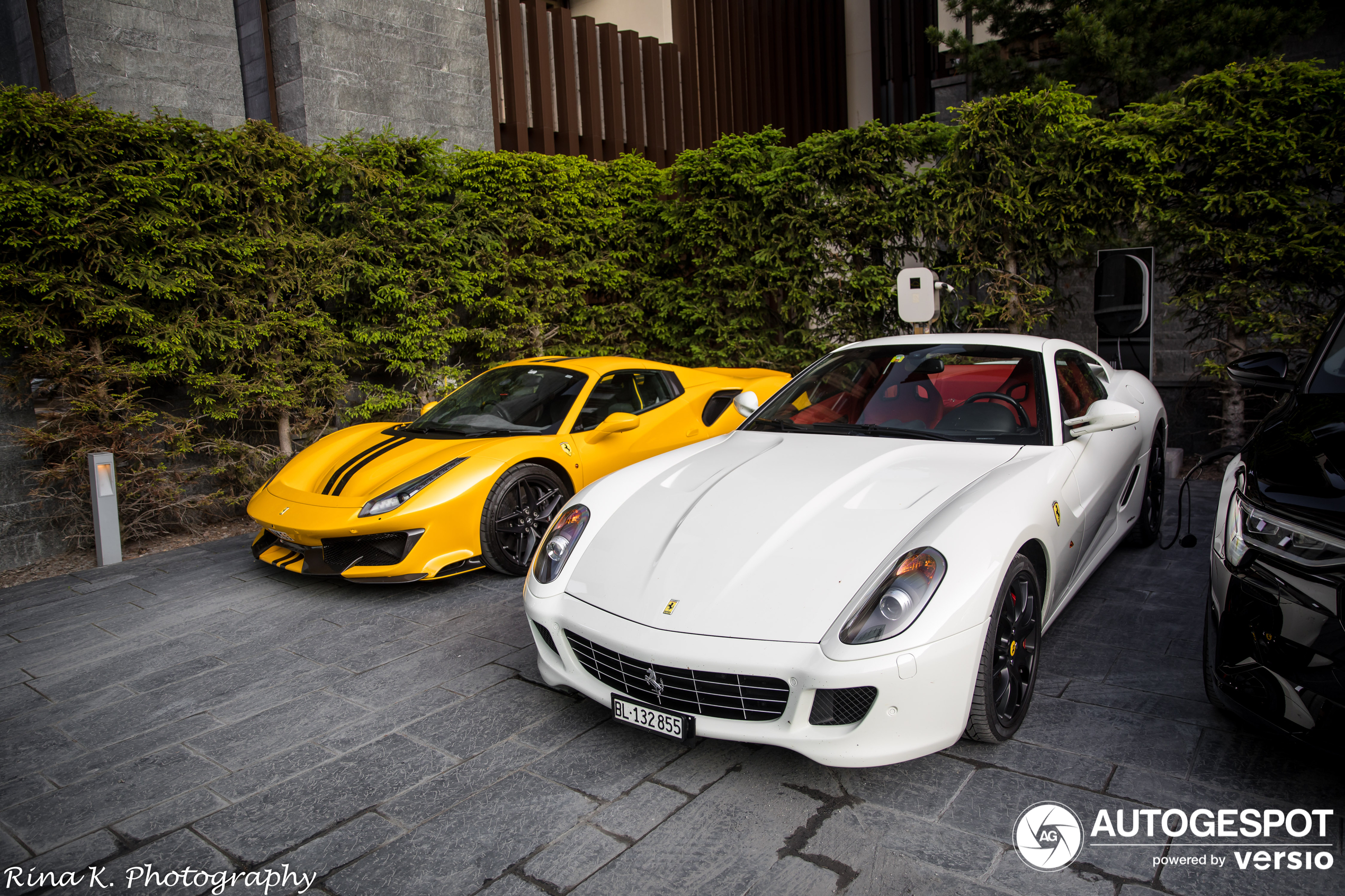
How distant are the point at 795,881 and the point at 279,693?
2283 millimetres

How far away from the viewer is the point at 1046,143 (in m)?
6.70

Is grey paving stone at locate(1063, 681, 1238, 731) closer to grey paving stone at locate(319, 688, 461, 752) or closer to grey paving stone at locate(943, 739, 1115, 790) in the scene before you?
grey paving stone at locate(943, 739, 1115, 790)

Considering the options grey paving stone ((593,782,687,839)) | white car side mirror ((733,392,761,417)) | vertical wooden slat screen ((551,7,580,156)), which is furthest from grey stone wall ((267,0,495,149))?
grey paving stone ((593,782,687,839))

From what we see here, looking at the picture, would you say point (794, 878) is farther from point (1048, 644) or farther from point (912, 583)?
point (1048, 644)

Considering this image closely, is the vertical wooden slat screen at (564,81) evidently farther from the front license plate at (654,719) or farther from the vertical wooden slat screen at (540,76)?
the front license plate at (654,719)

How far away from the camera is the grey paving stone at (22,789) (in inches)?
96.4

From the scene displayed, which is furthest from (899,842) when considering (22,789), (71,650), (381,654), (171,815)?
(71,650)

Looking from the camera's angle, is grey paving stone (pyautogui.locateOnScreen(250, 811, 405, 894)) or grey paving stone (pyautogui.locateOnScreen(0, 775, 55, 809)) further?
grey paving stone (pyautogui.locateOnScreen(0, 775, 55, 809))

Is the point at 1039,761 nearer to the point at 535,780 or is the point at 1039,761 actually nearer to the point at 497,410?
the point at 535,780

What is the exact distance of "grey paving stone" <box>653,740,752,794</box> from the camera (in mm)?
2379

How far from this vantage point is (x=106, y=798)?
244 centimetres

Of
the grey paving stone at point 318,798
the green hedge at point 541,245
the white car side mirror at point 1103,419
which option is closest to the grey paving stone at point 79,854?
the grey paving stone at point 318,798

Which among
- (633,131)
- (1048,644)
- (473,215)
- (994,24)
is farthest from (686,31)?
(1048,644)

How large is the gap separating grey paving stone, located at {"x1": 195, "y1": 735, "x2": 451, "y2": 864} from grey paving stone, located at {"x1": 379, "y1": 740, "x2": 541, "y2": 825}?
54 millimetres
